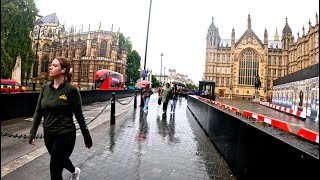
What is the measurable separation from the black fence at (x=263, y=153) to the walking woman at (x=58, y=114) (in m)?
2.41

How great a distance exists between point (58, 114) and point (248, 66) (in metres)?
73.4

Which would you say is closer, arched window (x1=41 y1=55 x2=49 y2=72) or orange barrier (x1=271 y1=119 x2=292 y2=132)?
orange barrier (x1=271 y1=119 x2=292 y2=132)

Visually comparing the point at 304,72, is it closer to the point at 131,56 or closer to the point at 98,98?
the point at 98,98

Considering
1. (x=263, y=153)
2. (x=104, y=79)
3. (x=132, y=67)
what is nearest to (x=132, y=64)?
(x=132, y=67)

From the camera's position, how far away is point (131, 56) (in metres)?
74.2

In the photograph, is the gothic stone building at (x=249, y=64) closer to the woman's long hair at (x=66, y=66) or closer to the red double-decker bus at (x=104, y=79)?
the red double-decker bus at (x=104, y=79)

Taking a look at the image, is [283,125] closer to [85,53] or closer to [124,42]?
[85,53]

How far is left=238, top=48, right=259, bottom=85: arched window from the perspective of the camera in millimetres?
69062

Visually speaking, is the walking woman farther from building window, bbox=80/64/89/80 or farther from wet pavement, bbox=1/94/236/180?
building window, bbox=80/64/89/80

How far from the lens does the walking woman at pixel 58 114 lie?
8.85ft

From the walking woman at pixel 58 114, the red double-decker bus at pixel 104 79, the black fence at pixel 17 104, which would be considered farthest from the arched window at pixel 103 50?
the walking woman at pixel 58 114

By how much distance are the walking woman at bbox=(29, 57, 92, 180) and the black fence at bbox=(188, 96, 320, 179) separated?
7.91ft

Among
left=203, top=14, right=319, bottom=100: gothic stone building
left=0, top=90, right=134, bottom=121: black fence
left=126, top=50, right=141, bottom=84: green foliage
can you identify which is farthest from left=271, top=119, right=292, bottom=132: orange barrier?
left=126, top=50, right=141, bottom=84: green foliage

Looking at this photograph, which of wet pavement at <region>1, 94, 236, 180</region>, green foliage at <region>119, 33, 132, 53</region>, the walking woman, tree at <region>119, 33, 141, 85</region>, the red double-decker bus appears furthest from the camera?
tree at <region>119, 33, 141, 85</region>
